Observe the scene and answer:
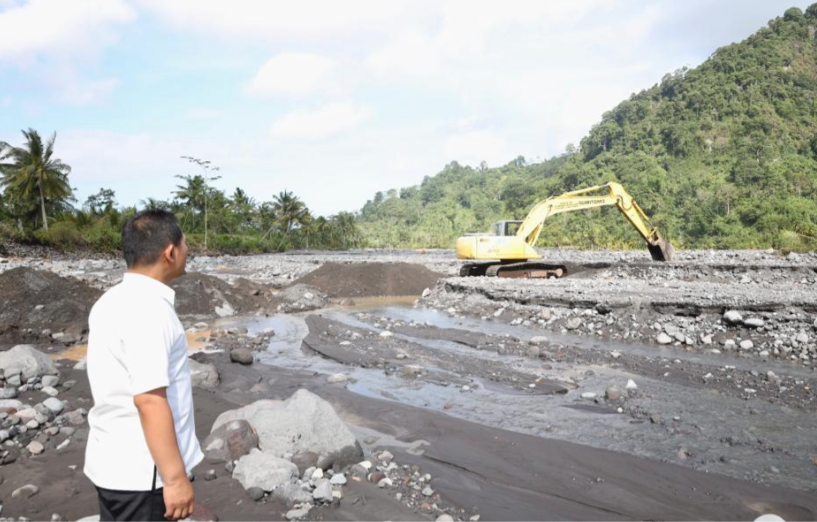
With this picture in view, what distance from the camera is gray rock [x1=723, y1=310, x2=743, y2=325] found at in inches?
404

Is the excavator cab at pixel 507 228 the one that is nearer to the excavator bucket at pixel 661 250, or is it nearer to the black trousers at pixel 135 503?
the excavator bucket at pixel 661 250

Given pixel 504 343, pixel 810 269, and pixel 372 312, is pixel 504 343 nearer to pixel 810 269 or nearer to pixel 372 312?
pixel 372 312

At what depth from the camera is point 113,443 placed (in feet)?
6.90

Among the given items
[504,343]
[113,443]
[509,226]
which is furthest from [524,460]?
[509,226]

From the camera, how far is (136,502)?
6.89ft

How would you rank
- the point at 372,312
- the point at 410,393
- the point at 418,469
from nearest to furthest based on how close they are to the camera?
the point at 418,469 → the point at 410,393 → the point at 372,312

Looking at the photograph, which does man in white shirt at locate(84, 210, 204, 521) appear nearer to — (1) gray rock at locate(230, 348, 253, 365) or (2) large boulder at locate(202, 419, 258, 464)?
(2) large boulder at locate(202, 419, 258, 464)

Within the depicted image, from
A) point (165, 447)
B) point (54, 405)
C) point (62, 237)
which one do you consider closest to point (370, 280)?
point (54, 405)

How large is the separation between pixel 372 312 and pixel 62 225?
33.7m

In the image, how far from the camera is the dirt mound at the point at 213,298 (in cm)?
1614

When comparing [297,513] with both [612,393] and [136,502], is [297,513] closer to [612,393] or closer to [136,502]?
[136,502]

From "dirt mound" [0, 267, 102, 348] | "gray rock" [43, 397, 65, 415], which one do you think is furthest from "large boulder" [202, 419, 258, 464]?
"dirt mound" [0, 267, 102, 348]

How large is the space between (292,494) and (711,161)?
6086cm

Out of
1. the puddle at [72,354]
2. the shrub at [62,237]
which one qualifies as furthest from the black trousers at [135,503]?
the shrub at [62,237]
